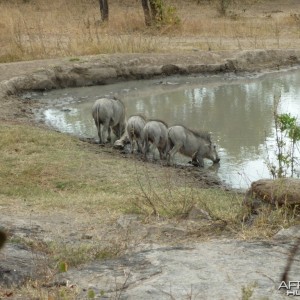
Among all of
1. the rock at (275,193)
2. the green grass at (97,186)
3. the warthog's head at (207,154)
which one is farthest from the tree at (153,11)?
the rock at (275,193)

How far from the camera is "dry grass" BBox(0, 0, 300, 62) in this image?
2002 centimetres

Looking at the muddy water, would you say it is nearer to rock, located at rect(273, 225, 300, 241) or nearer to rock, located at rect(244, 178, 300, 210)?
rock, located at rect(244, 178, 300, 210)

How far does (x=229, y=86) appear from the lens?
17906 mm

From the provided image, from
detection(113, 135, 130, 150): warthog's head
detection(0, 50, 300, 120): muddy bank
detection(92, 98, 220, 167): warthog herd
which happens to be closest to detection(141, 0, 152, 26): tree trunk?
detection(0, 50, 300, 120): muddy bank

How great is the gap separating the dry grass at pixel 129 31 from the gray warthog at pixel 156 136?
8.22 meters

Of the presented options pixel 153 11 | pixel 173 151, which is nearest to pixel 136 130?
pixel 173 151

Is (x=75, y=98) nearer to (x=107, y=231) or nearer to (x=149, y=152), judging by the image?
(x=149, y=152)

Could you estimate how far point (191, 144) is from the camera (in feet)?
38.8

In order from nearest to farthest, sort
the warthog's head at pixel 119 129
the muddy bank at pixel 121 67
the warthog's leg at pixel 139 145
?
the warthog's leg at pixel 139 145
the warthog's head at pixel 119 129
the muddy bank at pixel 121 67

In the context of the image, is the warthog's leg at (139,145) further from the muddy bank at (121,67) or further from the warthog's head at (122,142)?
the muddy bank at (121,67)

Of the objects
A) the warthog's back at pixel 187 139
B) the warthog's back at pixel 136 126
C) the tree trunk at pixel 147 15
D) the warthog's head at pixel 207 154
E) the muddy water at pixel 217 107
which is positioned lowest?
the muddy water at pixel 217 107

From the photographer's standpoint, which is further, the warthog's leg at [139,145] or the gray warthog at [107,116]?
the gray warthog at [107,116]

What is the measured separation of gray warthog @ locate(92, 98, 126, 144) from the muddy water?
59cm

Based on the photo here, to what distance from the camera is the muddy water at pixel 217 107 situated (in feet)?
39.2
